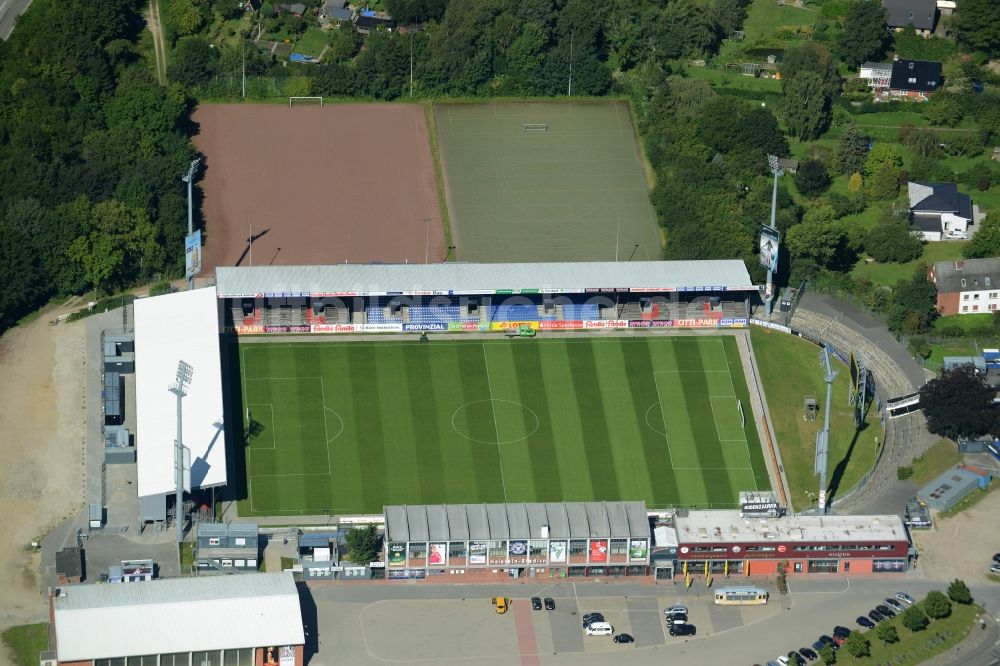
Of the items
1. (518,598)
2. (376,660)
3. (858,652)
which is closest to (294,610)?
(376,660)

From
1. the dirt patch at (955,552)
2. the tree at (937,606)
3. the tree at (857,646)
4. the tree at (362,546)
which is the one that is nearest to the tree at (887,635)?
the tree at (857,646)

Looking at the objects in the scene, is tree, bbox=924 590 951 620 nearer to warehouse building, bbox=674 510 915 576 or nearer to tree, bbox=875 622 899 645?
tree, bbox=875 622 899 645

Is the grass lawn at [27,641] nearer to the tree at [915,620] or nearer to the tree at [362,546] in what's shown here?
the tree at [362,546]

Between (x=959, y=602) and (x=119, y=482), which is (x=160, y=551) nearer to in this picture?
(x=119, y=482)

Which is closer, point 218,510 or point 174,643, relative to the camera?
point 174,643

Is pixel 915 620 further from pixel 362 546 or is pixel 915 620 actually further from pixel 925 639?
pixel 362 546
